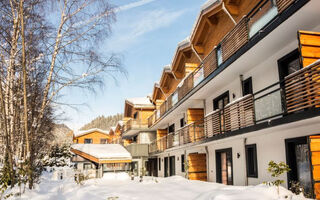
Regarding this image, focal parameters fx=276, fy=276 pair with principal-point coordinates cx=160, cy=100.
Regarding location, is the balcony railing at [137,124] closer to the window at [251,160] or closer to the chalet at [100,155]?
the chalet at [100,155]

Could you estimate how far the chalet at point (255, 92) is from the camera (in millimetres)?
7820

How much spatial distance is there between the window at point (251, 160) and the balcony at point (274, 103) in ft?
3.64

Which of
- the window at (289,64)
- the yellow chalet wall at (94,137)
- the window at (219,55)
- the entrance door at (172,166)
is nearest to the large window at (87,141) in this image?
the yellow chalet wall at (94,137)

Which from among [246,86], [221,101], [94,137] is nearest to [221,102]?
[221,101]

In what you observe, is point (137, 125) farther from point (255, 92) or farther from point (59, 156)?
point (255, 92)

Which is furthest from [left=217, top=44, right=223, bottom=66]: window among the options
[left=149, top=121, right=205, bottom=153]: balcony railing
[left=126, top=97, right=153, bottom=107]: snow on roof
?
[left=126, top=97, right=153, bottom=107]: snow on roof

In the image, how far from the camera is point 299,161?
9.30m

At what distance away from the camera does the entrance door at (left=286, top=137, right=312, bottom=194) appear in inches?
351

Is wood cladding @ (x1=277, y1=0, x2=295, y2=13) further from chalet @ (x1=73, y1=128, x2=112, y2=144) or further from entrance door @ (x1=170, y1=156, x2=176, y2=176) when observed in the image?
chalet @ (x1=73, y1=128, x2=112, y2=144)

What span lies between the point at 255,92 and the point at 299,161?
334 cm

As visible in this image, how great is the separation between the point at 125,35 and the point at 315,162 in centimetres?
920

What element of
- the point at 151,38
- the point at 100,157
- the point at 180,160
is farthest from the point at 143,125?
the point at 151,38

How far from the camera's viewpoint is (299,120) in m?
7.70

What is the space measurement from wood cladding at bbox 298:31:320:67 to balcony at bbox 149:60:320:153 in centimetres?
39
